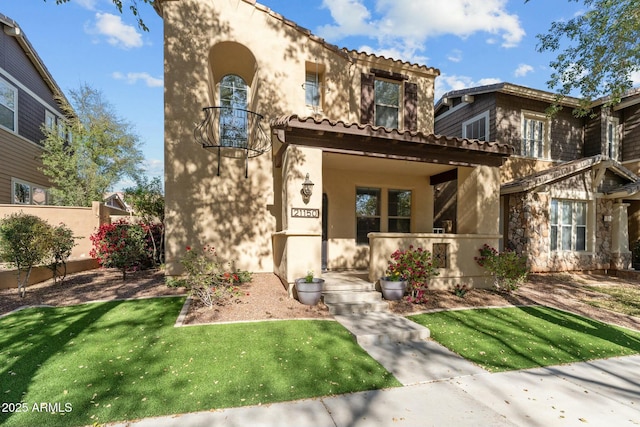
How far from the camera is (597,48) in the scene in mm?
8133

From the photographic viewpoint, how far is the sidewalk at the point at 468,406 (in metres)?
2.62

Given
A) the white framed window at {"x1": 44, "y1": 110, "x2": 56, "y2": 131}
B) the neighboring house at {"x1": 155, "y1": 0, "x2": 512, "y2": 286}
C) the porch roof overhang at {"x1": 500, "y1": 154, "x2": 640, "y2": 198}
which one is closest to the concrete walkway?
the neighboring house at {"x1": 155, "y1": 0, "x2": 512, "y2": 286}

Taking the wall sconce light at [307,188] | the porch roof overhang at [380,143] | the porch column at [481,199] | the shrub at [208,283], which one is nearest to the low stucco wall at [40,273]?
the shrub at [208,283]

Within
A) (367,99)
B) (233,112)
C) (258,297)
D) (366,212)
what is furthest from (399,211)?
(233,112)

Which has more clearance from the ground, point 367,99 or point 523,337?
point 367,99

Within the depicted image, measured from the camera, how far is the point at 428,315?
5.59 meters

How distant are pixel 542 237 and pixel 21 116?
21.0 m

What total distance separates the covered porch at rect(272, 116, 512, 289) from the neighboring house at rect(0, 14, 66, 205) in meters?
11.0

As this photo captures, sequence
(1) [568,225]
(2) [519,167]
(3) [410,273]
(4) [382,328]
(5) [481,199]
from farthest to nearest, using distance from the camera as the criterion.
Answer: (2) [519,167] < (1) [568,225] < (5) [481,199] < (3) [410,273] < (4) [382,328]

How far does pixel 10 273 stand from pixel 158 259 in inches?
137

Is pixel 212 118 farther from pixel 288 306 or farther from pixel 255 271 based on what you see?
pixel 288 306

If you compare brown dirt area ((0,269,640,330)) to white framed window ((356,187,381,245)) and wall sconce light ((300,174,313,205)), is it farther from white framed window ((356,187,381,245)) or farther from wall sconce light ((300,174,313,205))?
white framed window ((356,187,381,245))

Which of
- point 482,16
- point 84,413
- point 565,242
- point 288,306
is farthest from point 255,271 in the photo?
point 565,242

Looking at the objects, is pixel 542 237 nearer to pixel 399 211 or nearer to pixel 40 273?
pixel 399 211
